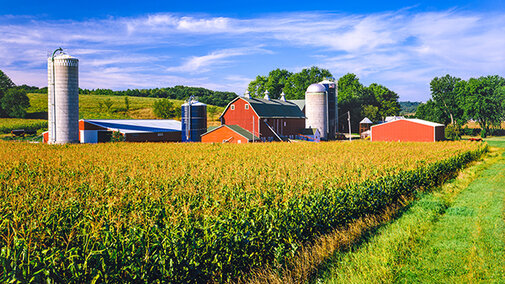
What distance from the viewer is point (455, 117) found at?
292 ft

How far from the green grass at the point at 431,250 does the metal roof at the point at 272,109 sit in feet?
123

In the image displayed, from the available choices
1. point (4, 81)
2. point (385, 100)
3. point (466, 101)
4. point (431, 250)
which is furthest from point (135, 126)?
point (385, 100)

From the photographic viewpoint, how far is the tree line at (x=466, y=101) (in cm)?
8406

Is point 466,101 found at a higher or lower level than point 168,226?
higher

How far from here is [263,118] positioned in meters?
49.2

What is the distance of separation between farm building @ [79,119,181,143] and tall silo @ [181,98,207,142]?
2.29m

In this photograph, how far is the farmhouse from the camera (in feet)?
160

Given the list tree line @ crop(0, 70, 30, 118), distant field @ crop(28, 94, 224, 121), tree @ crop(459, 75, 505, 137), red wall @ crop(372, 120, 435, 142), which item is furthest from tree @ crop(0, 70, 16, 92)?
tree @ crop(459, 75, 505, 137)

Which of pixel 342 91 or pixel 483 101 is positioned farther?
pixel 342 91

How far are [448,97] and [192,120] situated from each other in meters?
72.0

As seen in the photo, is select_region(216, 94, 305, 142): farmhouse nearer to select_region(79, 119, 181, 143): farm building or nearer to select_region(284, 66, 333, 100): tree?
select_region(79, 119, 181, 143): farm building

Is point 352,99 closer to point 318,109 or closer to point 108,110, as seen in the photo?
point 318,109

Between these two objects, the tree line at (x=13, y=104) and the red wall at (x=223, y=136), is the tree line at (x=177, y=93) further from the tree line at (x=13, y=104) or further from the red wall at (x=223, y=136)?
the red wall at (x=223, y=136)

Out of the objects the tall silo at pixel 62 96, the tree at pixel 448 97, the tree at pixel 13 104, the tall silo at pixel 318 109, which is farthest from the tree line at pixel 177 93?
the tall silo at pixel 62 96
